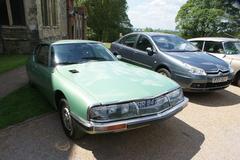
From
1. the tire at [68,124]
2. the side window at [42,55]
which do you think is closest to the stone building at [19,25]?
the side window at [42,55]

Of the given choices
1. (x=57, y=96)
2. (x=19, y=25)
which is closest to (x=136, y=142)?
(x=57, y=96)

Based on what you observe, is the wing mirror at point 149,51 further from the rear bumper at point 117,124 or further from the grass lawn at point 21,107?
the rear bumper at point 117,124

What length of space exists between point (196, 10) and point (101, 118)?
3405 centimetres

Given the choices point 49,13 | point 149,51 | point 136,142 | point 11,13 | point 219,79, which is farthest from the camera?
point 49,13

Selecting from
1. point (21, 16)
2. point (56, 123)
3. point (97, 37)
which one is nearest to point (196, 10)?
point (97, 37)

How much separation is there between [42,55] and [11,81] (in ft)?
8.99

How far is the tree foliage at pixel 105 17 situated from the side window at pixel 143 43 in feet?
136

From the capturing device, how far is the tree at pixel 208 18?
102ft

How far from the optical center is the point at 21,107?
15.6 ft

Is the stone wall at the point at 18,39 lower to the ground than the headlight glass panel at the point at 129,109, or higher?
lower

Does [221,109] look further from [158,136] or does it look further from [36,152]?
[36,152]

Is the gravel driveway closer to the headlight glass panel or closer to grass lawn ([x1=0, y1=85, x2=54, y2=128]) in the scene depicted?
grass lawn ([x1=0, y1=85, x2=54, y2=128])

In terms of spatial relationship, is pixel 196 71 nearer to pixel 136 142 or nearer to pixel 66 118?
pixel 136 142

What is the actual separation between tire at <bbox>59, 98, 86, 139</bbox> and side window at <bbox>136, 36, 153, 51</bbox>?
3.72 metres
